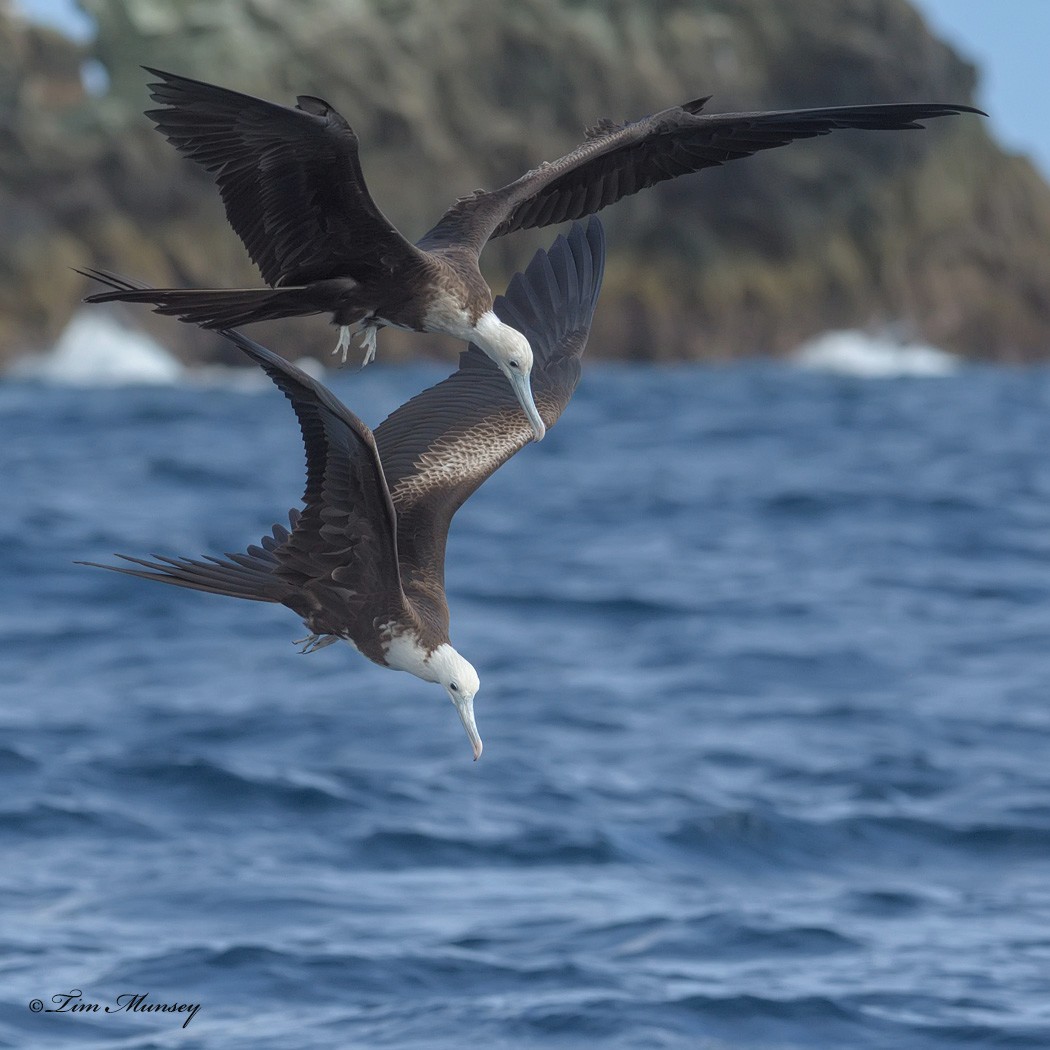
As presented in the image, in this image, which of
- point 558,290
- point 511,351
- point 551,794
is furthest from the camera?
point 551,794

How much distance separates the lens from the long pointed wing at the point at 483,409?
6.59 meters

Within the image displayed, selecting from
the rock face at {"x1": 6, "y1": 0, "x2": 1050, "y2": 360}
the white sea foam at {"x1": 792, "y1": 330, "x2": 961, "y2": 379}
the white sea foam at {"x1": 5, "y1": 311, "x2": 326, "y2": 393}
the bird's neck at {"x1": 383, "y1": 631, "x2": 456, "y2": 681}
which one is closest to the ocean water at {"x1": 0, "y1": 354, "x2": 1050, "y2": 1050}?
the bird's neck at {"x1": 383, "y1": 631, "x2": 456, "y2": 681}

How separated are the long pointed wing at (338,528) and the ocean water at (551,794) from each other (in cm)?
363

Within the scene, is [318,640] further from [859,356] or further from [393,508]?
[859,356]

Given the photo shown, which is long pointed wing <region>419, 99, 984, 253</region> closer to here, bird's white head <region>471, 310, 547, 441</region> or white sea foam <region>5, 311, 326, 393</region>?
bird's white head <region>471, 310, 547, 441</region>

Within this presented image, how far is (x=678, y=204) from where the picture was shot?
50.5m

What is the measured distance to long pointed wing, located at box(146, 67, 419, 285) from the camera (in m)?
5.34

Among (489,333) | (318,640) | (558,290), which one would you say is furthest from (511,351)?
(558,290)

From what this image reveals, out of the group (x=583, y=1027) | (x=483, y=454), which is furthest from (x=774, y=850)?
(x=483, y=454)

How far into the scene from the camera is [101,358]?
40.6 metres

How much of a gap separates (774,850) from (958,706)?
3.38 meters

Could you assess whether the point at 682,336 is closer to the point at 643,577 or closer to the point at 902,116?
the point at 643,577

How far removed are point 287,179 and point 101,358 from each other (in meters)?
35.9

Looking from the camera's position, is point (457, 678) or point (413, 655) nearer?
point (413, 655)
